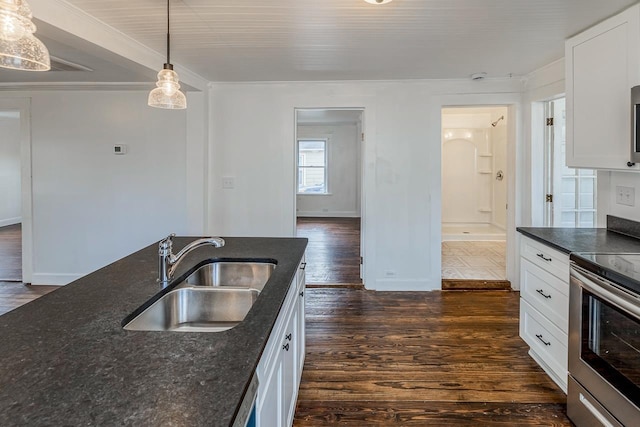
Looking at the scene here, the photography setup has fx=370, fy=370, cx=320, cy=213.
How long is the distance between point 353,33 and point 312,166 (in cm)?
758

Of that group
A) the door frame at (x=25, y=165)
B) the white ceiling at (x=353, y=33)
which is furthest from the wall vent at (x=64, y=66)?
the door frame at (x=25, y=165)

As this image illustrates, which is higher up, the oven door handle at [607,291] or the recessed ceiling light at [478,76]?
the recessed ceiling light at [478,76]

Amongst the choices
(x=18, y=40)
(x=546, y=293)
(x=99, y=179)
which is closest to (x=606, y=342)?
(x=546, y=293)

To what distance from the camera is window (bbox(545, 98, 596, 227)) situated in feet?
12.0

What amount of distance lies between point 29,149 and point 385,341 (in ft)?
14.6

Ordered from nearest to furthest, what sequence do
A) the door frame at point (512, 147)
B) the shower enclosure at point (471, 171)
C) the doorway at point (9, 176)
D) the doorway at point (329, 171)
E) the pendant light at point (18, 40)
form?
1. the pendant light at point (18, 40)
2. the door frame at point (512, 147)
3. the shower enclosure at point (471, 171)
4. the doorway at point (9, 176)
5. the doorway at point (329, 171)

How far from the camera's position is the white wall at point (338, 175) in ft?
32.5

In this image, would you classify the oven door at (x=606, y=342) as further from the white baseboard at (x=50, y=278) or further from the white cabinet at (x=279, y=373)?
the white baseboard at (x=50, y=278)

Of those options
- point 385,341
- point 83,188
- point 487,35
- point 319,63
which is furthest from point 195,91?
point 385,341

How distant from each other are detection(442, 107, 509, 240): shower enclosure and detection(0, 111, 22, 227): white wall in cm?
931

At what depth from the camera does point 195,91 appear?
394cm

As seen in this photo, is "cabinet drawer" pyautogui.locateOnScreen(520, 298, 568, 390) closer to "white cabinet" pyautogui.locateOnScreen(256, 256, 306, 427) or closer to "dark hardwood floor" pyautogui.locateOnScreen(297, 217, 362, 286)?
"white cabinet" pyautogui.locateOnScreen(256, 256, 306, 427)

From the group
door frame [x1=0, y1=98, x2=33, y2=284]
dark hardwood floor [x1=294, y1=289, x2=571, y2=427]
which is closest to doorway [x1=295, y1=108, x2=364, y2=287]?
door frame [x1=0, y1=98, x2=33, y2=284]

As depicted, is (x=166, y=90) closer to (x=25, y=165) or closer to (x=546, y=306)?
(x=546, y=306)
